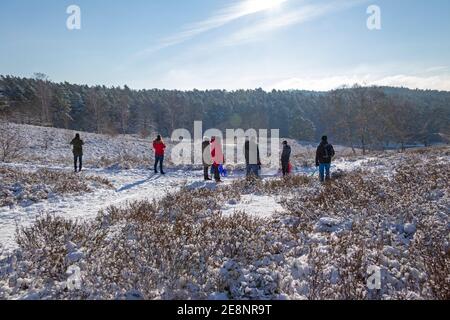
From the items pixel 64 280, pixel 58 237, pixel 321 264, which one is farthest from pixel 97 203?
pixel 321 264

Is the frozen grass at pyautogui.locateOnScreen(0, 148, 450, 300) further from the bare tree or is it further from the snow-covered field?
the bare tree

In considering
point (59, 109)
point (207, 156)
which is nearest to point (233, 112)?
point (59, 109)

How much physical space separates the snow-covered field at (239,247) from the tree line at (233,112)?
27279 millimetres

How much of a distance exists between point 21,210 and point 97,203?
1.97 m

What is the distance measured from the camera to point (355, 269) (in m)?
4.77

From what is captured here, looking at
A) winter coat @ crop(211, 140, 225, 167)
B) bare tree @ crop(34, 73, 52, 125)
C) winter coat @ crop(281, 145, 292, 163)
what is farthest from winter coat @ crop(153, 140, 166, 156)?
bare tree @ crop(34, 73, 52, 125)

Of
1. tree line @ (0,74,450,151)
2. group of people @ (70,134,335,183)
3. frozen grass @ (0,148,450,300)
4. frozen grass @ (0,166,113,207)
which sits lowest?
frozen grass @ (0,148,450,300)

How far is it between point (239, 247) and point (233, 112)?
95.9 metres

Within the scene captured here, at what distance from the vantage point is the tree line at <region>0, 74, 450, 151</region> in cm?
4756

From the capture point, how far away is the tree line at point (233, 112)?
47.6 metres

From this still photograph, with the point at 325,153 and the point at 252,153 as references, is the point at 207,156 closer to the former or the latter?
Result: the point at 252,153

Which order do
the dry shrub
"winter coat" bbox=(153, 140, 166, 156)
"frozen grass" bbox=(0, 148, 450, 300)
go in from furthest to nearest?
"winter coat" bbox=(153, 140, 166, 156) < the dry shrub < "frozen grass" bbox=(0, 148, 450, 300)

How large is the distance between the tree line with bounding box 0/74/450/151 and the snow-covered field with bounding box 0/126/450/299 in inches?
1074
